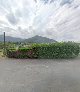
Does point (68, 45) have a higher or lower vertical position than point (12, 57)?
higher

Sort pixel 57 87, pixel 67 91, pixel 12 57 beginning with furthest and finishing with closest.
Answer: pixel 12 57 < pixel 57 87 < pixel 67 91

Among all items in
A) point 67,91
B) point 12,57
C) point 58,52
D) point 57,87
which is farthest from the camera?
point 12,57

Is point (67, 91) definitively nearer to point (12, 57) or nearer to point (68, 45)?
point (68, 45)

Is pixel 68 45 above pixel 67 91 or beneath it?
above

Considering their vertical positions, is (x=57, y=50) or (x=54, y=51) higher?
(x=57, y=50)

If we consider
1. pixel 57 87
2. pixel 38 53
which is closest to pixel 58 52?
pixel 38 53

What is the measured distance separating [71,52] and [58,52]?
150 cm

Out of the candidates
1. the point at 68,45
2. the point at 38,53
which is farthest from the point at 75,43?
the point at 38,53

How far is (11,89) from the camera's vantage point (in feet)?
21.7

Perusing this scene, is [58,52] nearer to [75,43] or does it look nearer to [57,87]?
[75,43]

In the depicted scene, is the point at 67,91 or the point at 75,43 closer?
the point at 67,91

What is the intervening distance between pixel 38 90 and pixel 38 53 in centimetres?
1221

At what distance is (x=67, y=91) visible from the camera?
6.29 metres

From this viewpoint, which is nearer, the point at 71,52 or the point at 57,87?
the point at 57,87
